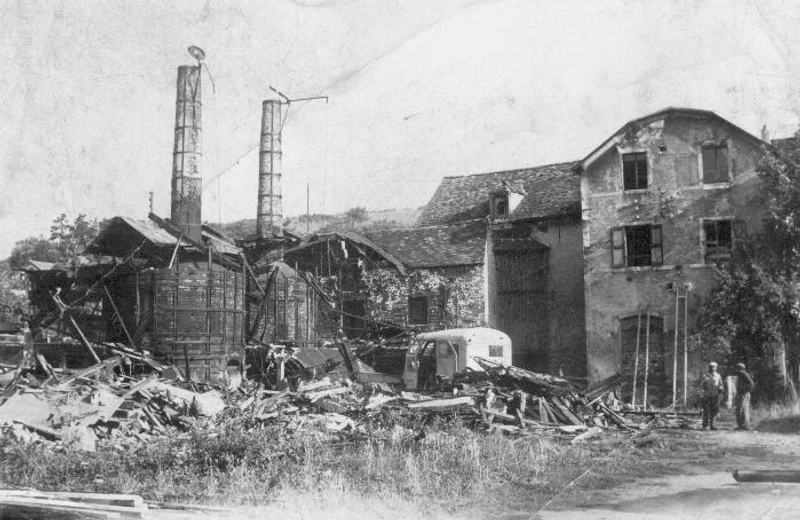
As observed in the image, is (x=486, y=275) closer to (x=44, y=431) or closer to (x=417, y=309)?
(x=417, y=309)

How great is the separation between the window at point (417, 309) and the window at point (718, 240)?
10.8m

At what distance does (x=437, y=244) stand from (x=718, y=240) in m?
11.1

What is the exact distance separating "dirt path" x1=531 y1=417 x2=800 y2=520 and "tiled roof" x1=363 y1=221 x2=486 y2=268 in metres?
16.3

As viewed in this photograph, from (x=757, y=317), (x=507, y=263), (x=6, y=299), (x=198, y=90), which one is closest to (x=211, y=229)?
(x=198, y=90)

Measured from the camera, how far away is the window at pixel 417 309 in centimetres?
3162

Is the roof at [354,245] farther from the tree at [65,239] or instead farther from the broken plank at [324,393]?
the tree at [65,239]

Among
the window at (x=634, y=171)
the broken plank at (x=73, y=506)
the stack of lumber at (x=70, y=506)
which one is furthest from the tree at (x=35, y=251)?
the broken plank at (x=73, y=506)

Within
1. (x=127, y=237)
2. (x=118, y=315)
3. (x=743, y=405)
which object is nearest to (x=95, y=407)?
(x=118, y=315)

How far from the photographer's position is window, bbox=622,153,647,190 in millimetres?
27531

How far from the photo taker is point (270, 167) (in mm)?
40312

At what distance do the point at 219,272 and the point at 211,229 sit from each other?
7924 millimetres

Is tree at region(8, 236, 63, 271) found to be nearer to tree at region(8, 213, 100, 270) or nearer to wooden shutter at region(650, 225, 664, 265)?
tree at region(8, 213, 100, 270)

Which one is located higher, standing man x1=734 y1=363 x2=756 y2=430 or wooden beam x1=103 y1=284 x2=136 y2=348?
wooden beam x1=103 y1=284 x2=136 y2=348

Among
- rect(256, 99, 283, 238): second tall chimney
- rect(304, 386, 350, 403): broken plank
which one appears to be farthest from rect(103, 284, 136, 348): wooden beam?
rect(256, 99, 283, 238): second tall chimney
